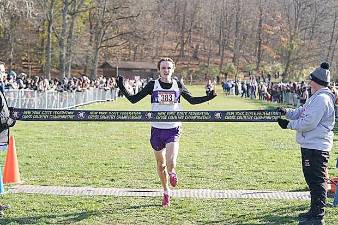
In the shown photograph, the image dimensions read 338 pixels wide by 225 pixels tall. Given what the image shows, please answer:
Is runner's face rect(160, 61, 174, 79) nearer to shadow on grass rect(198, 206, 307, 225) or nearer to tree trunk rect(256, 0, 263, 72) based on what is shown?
shadow on grass rect(198, 206, 307, 225)

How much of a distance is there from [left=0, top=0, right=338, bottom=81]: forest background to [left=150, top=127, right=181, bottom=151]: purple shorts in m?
38.4

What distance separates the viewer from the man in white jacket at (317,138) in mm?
7324

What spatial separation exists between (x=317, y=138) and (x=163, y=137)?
2.28 m

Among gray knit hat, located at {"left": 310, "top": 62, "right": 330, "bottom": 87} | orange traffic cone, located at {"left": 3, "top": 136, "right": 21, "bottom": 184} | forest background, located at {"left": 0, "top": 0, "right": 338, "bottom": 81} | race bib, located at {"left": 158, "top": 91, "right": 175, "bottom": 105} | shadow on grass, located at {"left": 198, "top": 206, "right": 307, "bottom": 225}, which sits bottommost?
shadow on grass, located at {"left": 198, "top": 206, "right": 307, "bottom": 225}

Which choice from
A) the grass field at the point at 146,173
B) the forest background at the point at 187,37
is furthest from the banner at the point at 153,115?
the forest background at the point at 187,37

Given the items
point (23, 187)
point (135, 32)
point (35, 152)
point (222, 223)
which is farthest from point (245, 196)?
point (135, 32)

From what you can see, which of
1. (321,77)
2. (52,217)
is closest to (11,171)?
(52,217)

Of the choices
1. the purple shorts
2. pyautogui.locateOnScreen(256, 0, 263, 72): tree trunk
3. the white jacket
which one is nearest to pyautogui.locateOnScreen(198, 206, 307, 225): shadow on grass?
the white jacket

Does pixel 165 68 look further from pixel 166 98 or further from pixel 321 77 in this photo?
pixel 321 77

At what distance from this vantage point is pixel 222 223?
7.66 meters

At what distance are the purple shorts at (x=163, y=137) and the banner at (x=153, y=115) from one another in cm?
23

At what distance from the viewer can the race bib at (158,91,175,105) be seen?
341 inches

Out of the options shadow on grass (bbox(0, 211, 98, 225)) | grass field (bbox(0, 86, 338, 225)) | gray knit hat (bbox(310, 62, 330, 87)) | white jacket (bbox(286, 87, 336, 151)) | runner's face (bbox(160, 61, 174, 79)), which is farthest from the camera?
runner's face (bbox(160, 61, 174, 79))

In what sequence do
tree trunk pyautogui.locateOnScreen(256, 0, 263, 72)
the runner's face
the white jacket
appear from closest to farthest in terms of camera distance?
the white jacket, the runner's face, tree trunk pyautogui.locateOnScreen(256, 0, 263, 72)
